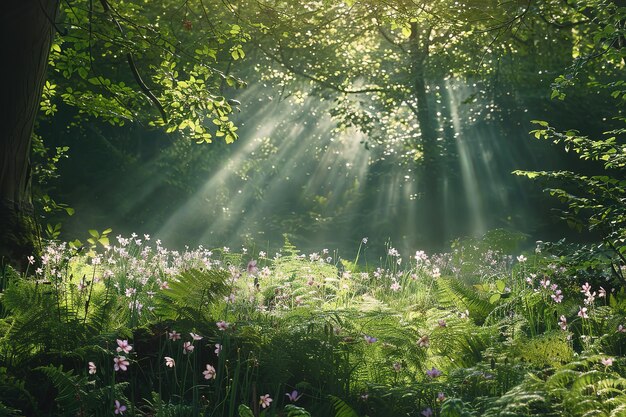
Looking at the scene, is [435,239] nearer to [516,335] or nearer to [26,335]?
[516,335]

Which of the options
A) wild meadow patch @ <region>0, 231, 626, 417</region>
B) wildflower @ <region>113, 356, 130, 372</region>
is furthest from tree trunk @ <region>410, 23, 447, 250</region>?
wildflower @ <region>113, 356, 130, 372</region>

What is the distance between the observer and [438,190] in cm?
2289

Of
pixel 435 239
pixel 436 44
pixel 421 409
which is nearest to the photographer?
pixel 421 409

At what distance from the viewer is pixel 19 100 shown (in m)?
6.55

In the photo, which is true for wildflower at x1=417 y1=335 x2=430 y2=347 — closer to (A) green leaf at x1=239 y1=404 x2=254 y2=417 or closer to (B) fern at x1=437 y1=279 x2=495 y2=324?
(A) green leaf at x1=239 y1=404 x2=254 y2=417

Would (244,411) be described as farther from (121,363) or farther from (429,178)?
(429,178)

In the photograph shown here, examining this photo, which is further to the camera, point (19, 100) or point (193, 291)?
point (19, 100)

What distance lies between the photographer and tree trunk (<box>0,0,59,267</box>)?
645cm

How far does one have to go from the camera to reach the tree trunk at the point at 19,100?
6.45 meters

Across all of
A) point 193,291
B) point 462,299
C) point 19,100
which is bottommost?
point 193,291

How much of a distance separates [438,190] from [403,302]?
1652 cm

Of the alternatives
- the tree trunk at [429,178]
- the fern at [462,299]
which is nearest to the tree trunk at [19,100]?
the fern at [462,299]

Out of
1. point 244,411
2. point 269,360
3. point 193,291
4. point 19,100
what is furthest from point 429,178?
point 244,411

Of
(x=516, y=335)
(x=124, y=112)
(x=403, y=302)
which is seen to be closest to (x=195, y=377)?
(x=516, y=335)
